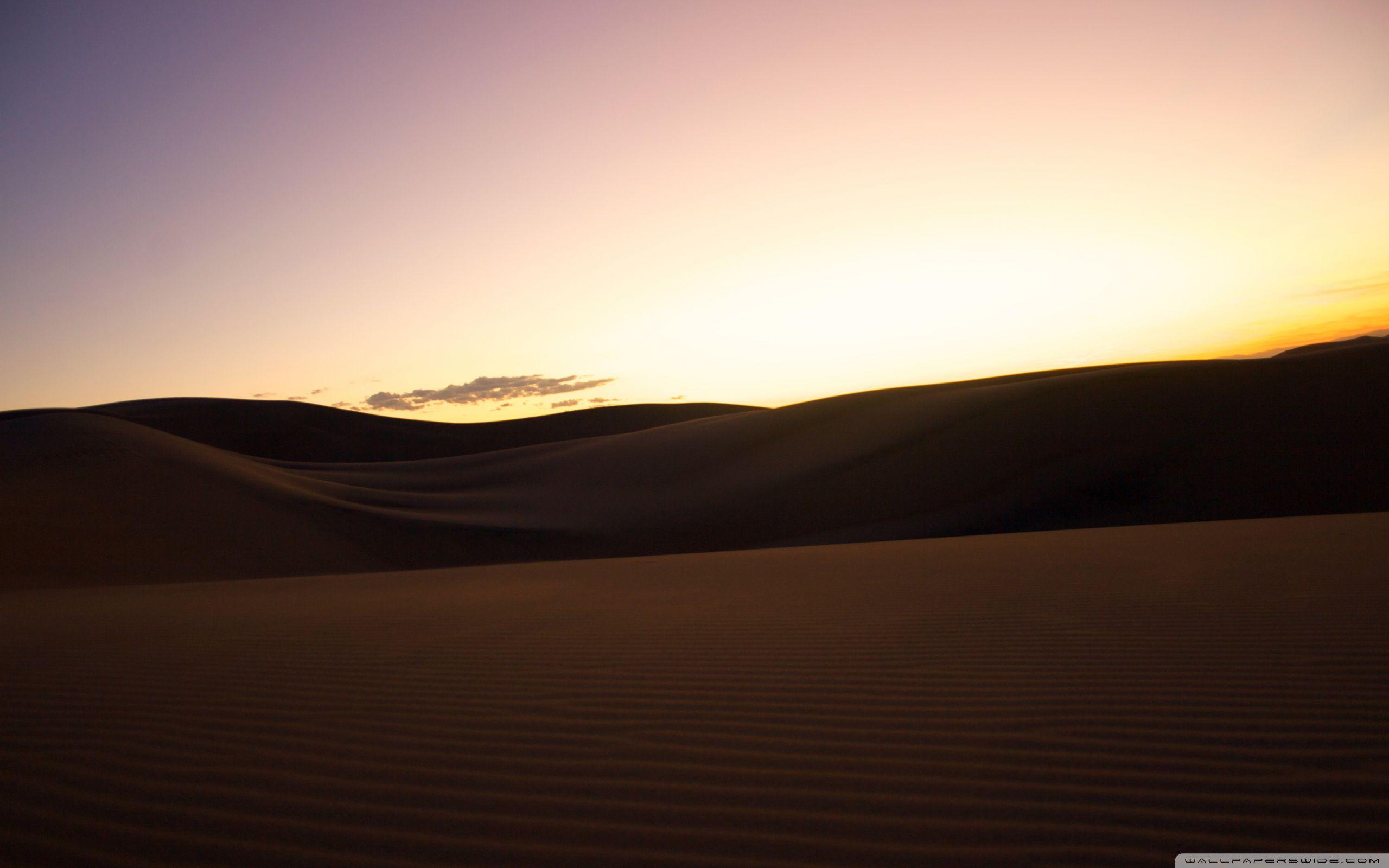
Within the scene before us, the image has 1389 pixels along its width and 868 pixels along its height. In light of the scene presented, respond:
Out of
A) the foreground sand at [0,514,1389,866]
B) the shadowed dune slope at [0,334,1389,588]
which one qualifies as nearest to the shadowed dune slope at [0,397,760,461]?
the shadowed dune slope at [0,334,1389,588]

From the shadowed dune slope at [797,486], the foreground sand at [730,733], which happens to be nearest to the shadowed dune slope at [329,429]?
the shadowed dune slope at [797,486]

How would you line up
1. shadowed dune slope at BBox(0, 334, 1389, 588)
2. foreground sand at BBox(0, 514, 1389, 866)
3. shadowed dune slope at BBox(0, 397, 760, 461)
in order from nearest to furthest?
foreground sand at BBox(0, 514, 1389, 866) → shadowed dune slope at BBox(0, 334, 1389, 588) → shadowed dune slope at BBox(0, 397, 760, 461)

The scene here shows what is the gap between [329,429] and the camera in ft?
191

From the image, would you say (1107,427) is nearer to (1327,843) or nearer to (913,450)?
(913,450)

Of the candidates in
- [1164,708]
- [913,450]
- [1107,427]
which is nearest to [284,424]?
[913,450]

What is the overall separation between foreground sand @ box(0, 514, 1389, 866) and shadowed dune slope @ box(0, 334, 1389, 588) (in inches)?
393

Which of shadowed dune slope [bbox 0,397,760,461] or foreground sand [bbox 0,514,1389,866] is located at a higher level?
shadowed dune slope [bbox 0,397,760,461]

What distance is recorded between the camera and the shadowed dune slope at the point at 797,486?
15.6 m

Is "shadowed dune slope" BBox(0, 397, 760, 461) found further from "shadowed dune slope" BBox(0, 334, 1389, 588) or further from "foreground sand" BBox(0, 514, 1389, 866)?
"foreground sand" BBox(0, 514, 1389, 866)

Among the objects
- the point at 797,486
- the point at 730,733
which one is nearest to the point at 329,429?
the point at 797,486

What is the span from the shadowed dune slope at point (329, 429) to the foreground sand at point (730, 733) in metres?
46.5

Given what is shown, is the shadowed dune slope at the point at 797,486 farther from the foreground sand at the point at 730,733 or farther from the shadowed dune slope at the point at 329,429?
the shadowed dune slope at the point at 329,429

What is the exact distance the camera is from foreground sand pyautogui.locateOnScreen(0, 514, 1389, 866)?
2488 mm

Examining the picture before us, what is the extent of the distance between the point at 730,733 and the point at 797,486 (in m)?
19.0
